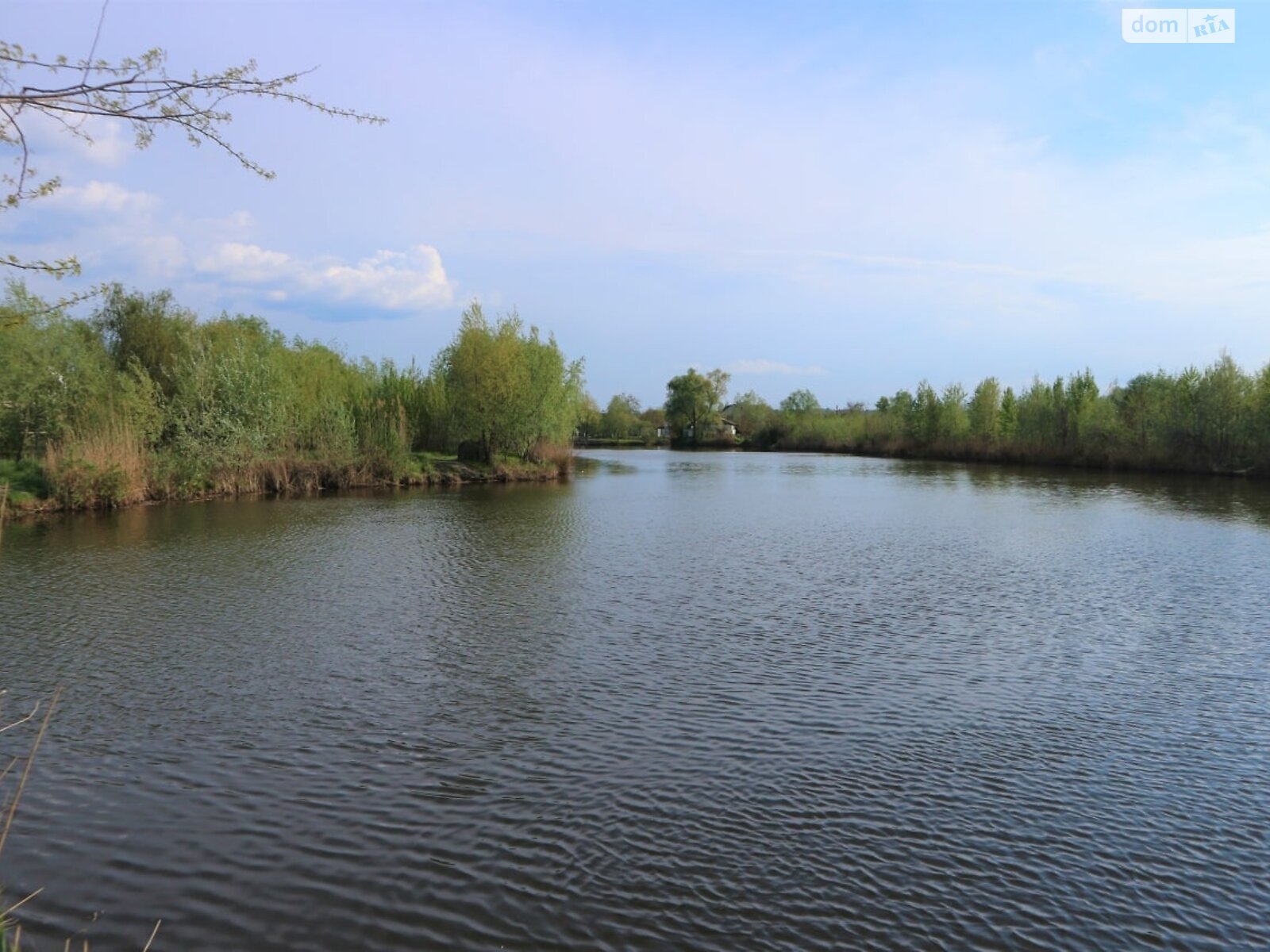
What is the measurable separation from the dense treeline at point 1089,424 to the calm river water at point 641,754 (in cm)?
3435

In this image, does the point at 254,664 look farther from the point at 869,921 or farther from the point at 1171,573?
the point at 1171,573

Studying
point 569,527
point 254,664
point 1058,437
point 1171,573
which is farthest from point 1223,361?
point 254,664

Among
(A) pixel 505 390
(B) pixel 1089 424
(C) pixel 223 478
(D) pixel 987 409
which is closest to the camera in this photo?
(C) pixel 223 478

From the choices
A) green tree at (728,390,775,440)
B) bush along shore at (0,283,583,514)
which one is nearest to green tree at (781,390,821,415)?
green tree at (728,390,775,440)

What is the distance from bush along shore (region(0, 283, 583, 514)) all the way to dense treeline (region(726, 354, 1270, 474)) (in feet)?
110

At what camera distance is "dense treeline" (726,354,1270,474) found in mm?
44094

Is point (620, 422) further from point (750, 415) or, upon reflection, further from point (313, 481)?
point (313, 481)

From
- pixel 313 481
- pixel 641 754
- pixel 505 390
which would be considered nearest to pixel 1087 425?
pixel 505 390

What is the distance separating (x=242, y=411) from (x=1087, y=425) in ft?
162

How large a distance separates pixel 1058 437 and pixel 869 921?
59.8 meters

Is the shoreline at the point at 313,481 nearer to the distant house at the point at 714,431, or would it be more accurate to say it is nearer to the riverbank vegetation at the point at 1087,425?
the riverbank vegetation at the point at 1087,425

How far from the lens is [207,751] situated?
7.66 metres

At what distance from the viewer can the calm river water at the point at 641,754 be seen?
210 inches

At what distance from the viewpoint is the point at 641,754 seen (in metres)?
7.66
